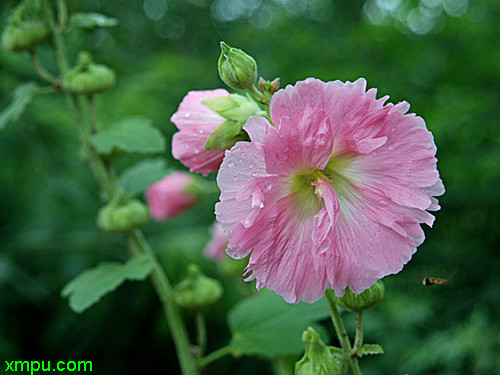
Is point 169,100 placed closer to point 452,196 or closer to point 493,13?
point 452,196

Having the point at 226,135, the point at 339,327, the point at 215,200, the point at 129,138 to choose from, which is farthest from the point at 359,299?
the point at 215,200

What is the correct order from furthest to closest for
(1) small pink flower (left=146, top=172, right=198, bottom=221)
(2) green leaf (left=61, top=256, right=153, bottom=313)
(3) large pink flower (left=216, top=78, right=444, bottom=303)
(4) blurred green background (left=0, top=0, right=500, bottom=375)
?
(4) blurred green background (left=0, top=0, right=500, bottom=375), (1) small pink flower (left=146, top=172, right=198, bottom=221), (2) green leaf (left=61, top=256, right=153, bottom=313), (3) large pink flower (left=216, top=78, right=444, bottom=303)

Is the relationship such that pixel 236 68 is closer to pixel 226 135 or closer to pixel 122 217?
pixel 226 135

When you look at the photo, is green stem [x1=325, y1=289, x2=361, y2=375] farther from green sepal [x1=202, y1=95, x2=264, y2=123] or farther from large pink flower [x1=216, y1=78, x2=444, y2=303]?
green sepal [x1=202, y1=95, x2=264, y2=123]

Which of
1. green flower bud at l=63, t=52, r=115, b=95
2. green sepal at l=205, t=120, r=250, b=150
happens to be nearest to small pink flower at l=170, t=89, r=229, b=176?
green sepal at l=205, t=120, r=250, b=150

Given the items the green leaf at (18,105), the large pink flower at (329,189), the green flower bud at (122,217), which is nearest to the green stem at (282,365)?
the green flower bud at (122,217)

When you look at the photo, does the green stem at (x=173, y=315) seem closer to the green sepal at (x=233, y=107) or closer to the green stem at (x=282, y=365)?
the green stem at (x=282, y=365)
